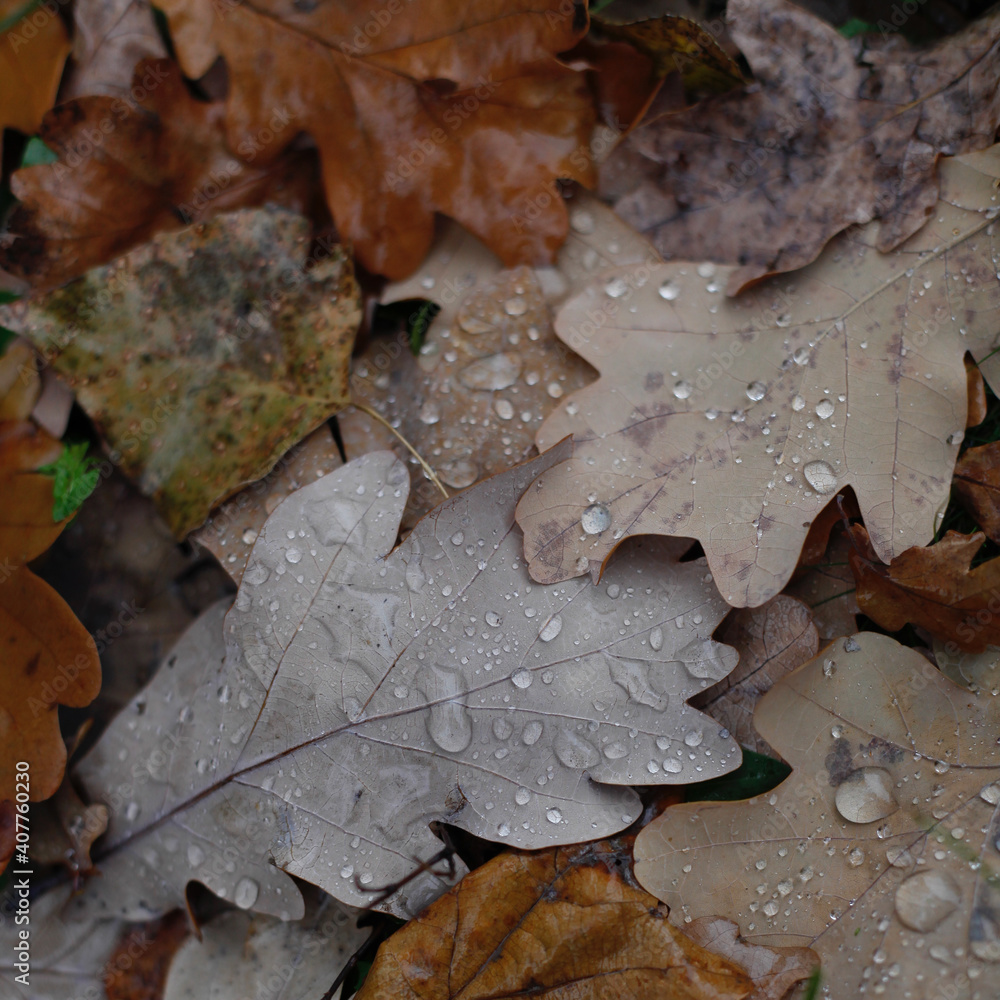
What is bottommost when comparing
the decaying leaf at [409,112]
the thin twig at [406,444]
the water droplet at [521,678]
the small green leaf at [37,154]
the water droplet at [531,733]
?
A: the water droplet at [531,733]

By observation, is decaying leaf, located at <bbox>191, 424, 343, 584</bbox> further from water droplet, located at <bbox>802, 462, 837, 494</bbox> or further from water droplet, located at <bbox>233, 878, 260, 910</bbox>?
water droplet, located at <bbox>802, 462, 837, 494</bbox>

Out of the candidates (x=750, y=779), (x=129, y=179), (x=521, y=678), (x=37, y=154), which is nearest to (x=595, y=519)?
A: (x=521, y=678)

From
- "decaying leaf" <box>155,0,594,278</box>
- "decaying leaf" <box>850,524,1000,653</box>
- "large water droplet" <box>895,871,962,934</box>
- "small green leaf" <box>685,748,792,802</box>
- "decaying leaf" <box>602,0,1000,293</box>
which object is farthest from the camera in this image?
"decaying leaf" <box>155,0,594,278</box>

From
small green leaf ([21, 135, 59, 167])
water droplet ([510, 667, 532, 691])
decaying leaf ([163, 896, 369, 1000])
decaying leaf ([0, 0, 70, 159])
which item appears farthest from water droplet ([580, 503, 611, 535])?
decaying leaf ([0, 0, 70, 159])

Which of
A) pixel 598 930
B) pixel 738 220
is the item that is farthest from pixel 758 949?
pixel 738 220

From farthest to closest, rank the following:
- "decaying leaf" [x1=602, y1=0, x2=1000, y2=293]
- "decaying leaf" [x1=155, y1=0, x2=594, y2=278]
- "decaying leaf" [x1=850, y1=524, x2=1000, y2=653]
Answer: "decaying leaf" [x1=155, y1=0, x2=594, y2=278]
"decaying leaf" [x1=602, y1=0, x2=1000, y2=293]
"decaying leaf" [x1=850, y1=524, x2=1000, y2=653]

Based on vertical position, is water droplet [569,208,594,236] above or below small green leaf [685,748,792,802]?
above

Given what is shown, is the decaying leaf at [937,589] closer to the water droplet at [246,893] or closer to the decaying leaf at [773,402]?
the decaying leaf at [773,402]

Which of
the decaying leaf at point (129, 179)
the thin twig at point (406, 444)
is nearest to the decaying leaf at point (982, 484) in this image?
the thin twig at point (406, 444)
